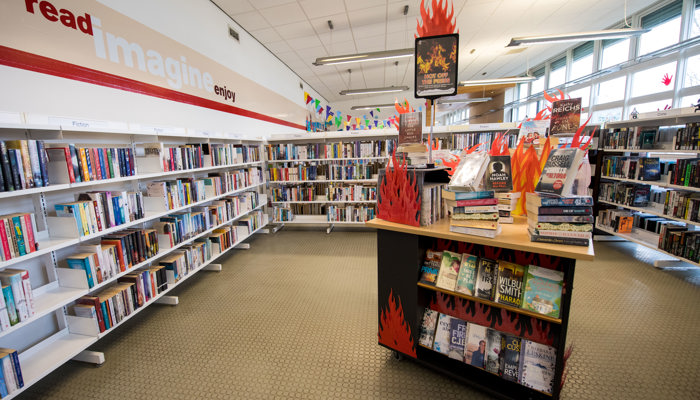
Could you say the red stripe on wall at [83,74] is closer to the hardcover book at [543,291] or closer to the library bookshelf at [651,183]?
the hardcover book at [543,291]

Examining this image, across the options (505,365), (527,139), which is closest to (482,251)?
(505,365)

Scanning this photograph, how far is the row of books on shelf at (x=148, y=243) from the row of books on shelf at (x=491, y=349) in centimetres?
251

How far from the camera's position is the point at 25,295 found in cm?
163

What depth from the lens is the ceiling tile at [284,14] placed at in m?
4.22

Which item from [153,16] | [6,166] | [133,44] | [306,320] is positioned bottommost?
[306,320]

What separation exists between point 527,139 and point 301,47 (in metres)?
5.30

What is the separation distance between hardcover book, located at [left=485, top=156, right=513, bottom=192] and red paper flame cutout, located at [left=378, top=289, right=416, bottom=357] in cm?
100

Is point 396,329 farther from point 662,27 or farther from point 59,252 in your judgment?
point 662,27

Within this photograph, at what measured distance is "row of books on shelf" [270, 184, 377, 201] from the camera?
5.06 meters

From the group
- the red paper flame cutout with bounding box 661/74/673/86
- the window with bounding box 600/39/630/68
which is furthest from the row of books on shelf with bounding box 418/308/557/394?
the window with bounding box 600/39/630/68

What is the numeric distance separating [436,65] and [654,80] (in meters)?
5.62

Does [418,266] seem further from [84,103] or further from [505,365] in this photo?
[84,103]

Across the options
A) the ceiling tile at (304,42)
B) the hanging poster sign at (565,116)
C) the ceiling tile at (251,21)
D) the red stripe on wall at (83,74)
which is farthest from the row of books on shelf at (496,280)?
the ceiling tile at (304,42)

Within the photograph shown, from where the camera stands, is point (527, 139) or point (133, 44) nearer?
point (527, 139)
